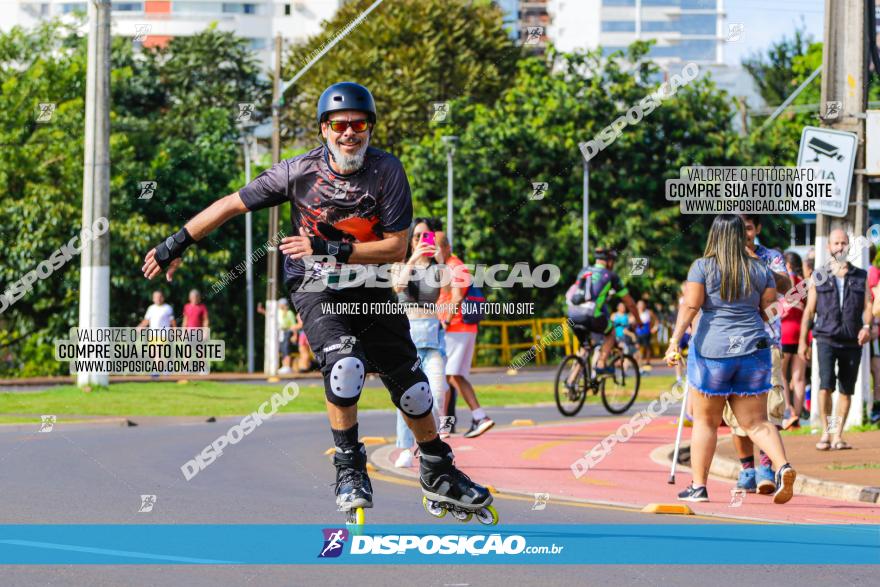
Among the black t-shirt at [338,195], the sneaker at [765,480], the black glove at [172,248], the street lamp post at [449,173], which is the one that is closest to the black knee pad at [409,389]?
the black t-shirt at [338,195]

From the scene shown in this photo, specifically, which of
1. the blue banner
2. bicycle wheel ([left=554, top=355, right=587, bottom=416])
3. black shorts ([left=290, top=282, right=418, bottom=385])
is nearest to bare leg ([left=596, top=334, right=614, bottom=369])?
bicycle wheel ([left=554, top=355, right=587, bottom=416])

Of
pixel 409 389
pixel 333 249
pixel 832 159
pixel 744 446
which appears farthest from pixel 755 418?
pixel 832 159

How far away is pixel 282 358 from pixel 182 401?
13672 mm

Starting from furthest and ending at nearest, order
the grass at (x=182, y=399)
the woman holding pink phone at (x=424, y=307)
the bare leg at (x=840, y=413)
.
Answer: the grass at (x=182, y=399) < the bare leg at (x=840, y=413) < the woman holding pink phone at (x=424, y=307)

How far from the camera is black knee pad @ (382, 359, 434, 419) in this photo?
7.23 metres

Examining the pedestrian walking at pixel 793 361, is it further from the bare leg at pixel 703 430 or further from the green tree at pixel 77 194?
the green tree at pixel 77 194

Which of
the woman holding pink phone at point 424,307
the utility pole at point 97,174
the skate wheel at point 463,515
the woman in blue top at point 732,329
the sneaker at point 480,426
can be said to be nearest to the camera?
the skate wheel at point 463,515

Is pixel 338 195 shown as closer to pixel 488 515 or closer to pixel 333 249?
pixel 333 249

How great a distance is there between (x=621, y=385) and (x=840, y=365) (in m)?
6.11

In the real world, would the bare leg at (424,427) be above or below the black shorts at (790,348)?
above

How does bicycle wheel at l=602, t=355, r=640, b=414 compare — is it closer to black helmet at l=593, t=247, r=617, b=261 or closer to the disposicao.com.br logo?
black helmet at l=593, t=247, r=617, b=261

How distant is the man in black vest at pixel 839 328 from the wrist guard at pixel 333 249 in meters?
7.63

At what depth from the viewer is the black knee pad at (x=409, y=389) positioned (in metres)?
7.23

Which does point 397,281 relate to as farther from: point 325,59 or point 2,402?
point 325,59
